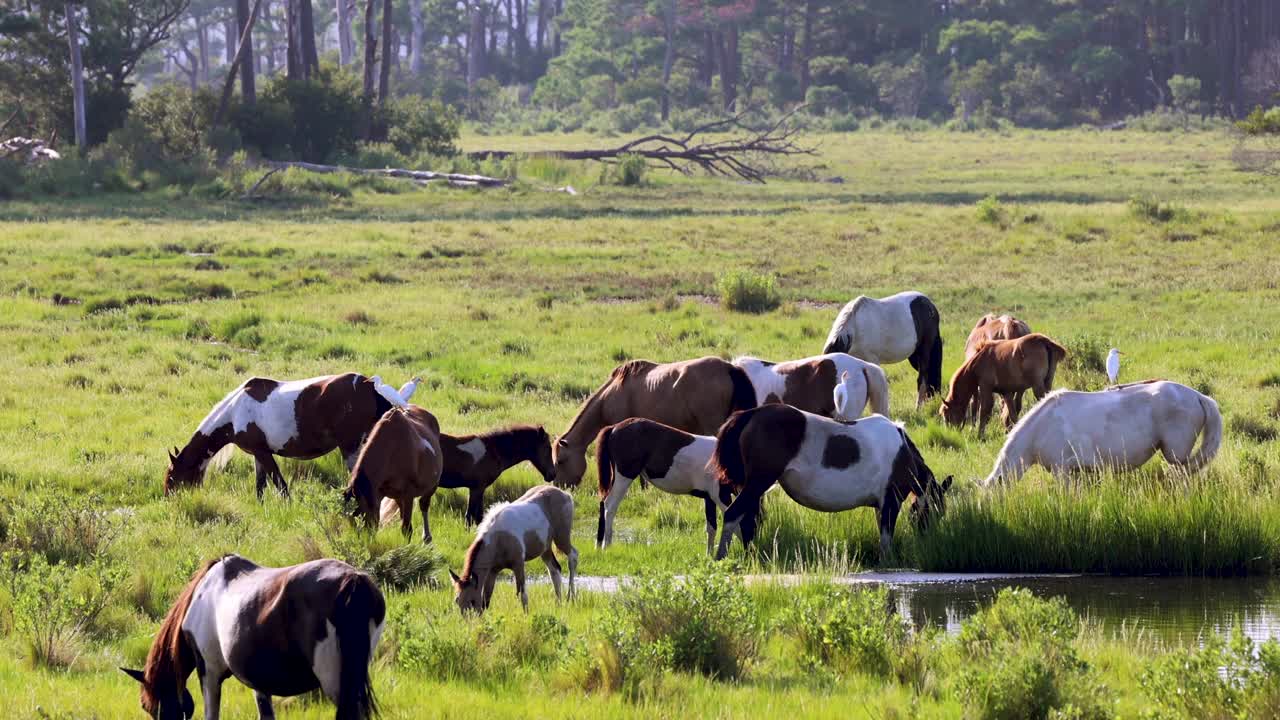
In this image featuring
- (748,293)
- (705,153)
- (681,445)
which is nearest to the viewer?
(681,445)

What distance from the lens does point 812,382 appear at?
11.7 metres

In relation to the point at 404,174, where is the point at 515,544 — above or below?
below

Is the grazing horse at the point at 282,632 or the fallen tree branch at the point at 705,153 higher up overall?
the fallen tree branch at the point at 705,153

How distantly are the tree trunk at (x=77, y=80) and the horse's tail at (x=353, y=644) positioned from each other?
39.8 meters

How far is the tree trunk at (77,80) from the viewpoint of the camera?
1655 inches

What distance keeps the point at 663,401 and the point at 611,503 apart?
1.61 m

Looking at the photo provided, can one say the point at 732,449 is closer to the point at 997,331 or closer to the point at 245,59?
the point at 997,331

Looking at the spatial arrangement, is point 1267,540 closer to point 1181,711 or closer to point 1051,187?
point 1181,711

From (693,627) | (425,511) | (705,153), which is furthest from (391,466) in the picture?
(705,153)

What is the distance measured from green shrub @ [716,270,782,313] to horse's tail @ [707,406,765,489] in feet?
40.1

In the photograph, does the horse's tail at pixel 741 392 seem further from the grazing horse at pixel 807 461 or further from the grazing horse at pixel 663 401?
the grazing horse at pixel 807 461

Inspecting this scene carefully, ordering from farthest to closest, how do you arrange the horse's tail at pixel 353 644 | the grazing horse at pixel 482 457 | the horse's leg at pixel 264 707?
the grazing horse at pixel 482 457 < the horse's leg at pixel 264 707 < the horse's tail at pixel 353 644

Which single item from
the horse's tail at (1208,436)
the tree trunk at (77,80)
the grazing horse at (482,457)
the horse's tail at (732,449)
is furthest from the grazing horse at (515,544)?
the tree trunk at (77,80)

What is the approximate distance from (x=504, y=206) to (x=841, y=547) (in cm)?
2948
